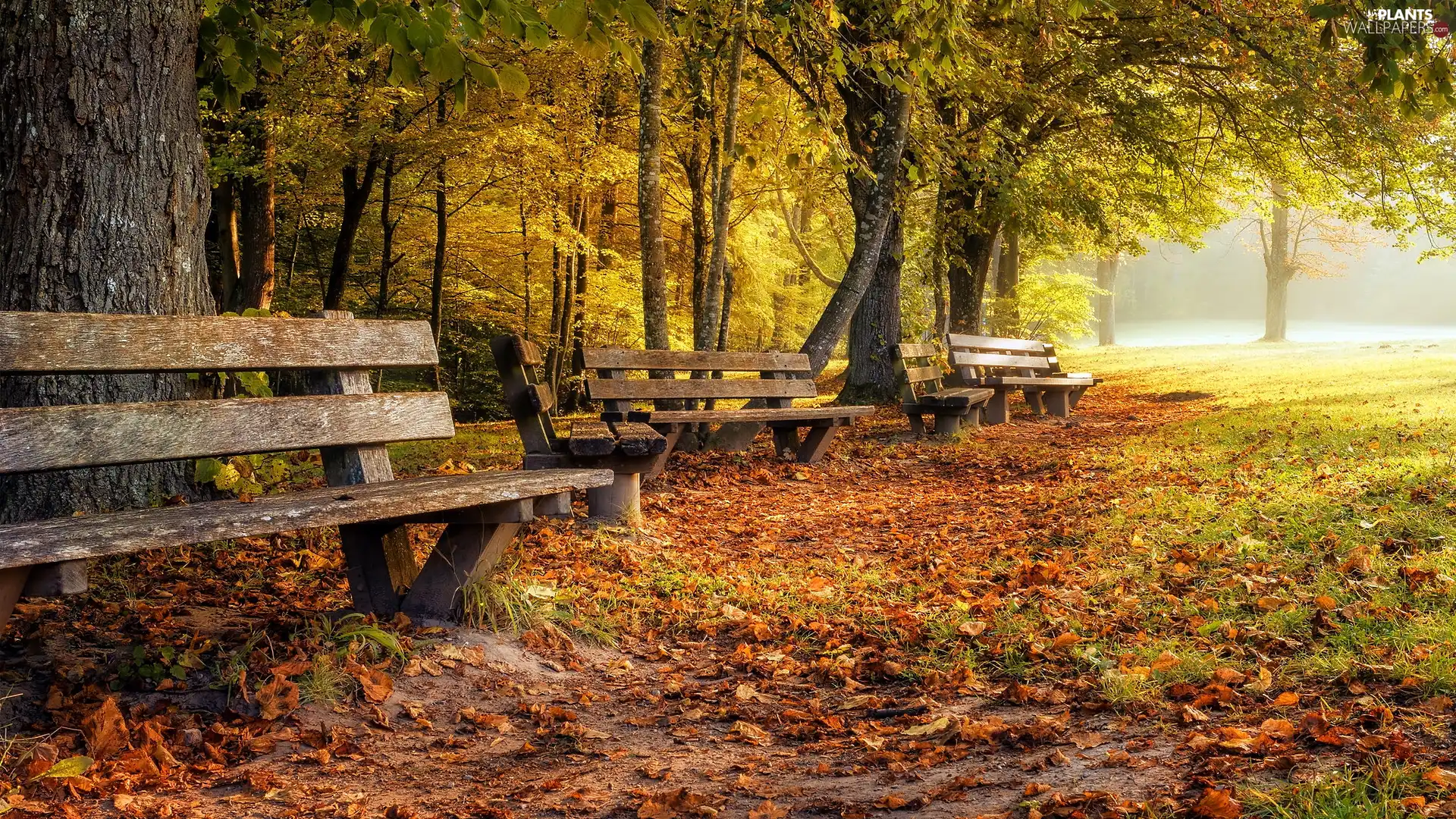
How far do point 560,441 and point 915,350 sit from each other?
627cm

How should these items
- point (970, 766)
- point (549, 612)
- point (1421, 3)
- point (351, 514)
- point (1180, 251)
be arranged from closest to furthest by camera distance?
point (970, 766) → point (351, 514) → point (1421, 3) → point (549, 612) → point (1180, 251)

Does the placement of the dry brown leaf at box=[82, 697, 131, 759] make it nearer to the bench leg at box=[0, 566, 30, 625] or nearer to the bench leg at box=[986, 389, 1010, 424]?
the bench leg at box=[0, 566, 30, 625]

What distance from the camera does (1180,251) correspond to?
2963 inches

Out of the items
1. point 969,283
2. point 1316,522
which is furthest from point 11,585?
point 969,283

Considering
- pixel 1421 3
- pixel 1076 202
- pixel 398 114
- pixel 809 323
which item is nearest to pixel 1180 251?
pixel 809 323

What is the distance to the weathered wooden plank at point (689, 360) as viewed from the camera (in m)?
6.98

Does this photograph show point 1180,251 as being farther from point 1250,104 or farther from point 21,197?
point 21,197

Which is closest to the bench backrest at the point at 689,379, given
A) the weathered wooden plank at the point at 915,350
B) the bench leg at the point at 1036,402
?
the weathered wooden plank at the point at 915,350

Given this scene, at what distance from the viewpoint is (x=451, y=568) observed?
4.16 metres

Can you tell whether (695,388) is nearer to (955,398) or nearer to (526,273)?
(955,398)

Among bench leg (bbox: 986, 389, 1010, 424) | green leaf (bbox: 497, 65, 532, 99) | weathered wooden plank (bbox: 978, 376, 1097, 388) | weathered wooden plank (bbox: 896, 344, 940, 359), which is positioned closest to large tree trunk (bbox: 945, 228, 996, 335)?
weathered wooden plank (bbox: 978, 376, 1097, 388)

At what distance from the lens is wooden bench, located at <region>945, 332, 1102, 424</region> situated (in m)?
12.1

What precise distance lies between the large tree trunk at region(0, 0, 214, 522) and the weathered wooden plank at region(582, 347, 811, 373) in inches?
105

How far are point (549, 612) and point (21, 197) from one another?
2.77 meters
